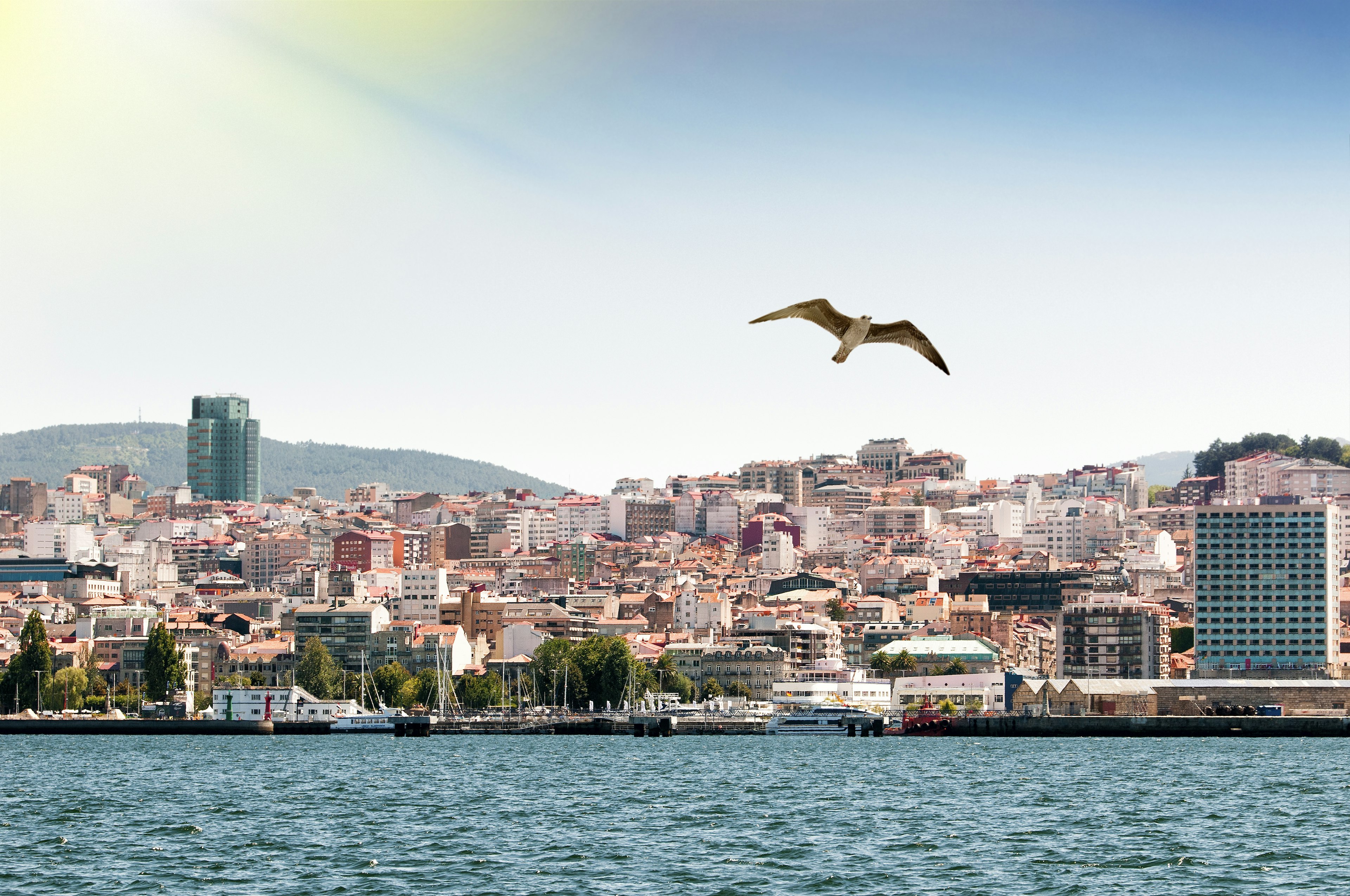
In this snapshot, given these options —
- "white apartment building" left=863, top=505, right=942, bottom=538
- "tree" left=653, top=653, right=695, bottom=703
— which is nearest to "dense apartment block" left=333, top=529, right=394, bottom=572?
"white apartment building" left=863, top=505, right=942, bottom=538

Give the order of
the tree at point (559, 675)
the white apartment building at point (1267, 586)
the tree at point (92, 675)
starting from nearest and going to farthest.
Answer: the tree at point (559, 675), the tree at point (92, 675), the white apartment building at point (1267, 586)

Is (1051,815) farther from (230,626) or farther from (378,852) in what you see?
(230,626)

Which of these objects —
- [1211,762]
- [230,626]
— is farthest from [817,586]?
[1211,762]

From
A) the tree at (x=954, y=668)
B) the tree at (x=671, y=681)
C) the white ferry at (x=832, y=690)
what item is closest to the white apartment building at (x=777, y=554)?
the tree at (x=954, y=668)

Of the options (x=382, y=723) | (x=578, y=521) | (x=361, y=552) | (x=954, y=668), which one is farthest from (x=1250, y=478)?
(x=382, y=723)

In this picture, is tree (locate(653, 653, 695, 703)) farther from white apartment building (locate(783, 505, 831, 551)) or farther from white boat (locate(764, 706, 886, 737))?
white apartment building (locate(783, 505, 831, 551))

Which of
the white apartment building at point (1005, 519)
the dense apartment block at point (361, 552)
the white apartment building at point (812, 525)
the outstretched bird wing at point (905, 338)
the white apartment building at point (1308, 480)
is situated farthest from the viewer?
the white apartment building at point (1005, 519)

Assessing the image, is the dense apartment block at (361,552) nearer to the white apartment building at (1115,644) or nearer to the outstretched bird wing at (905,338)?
the white apartment building at (1115,644)
